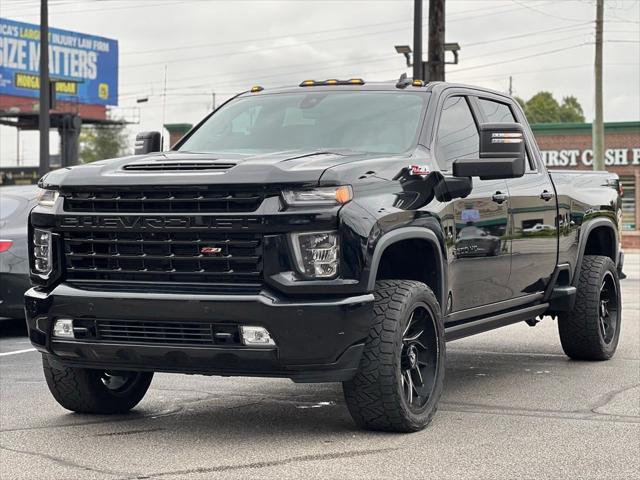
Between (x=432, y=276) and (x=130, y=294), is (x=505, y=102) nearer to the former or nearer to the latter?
(x=432, y=276)

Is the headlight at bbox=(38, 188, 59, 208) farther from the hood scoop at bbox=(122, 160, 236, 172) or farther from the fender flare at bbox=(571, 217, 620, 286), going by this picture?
the fender flare at bbox=(571, 217, 620, 286)

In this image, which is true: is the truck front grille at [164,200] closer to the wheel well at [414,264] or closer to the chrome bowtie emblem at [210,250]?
the chrome bowtie emblem at [210,250]

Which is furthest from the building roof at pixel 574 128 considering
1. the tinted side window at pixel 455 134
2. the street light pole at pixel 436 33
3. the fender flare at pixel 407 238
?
the fender flare at pixel 407 238

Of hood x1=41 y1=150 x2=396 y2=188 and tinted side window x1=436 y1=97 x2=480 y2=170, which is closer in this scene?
hood x1=41 y1=150 x2=396 y2=188

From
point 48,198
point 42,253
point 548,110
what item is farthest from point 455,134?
point 548,110

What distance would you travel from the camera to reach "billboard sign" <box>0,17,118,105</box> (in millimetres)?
78875

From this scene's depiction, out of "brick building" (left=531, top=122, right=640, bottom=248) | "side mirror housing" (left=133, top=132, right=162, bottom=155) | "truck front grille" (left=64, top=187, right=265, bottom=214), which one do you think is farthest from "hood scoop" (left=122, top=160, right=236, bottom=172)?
"brick building" (left=531, top=122, right=640, bottom=248)

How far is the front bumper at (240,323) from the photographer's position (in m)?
5.98

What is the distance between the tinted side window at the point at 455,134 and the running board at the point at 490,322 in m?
1.02

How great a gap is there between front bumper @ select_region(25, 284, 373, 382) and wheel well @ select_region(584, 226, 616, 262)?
4.40 meters

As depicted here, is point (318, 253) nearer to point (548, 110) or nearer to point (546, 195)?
point (546, 195)

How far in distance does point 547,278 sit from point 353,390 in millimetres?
2916

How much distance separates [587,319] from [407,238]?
340 cm

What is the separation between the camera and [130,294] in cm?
620
